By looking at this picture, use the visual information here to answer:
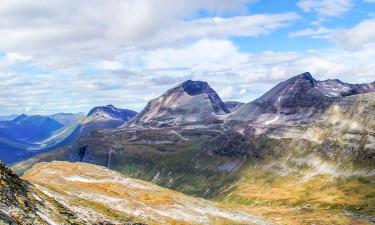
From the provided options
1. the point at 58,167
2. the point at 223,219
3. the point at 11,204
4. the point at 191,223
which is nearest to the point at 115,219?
the point at 11,204

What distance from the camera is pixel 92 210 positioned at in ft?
261

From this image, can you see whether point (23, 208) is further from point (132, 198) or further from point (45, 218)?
point (132, 198)

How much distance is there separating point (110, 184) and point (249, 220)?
152 feet

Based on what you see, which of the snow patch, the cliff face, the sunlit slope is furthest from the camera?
the sunlit slope

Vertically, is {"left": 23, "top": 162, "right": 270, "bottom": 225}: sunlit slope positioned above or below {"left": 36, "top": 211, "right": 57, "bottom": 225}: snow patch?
below

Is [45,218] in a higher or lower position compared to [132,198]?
higher

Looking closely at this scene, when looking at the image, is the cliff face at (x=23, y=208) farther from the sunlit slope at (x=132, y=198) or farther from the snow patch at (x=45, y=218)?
the sunlit slope at (x=132, y=198)

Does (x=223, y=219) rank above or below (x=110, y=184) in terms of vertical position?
below

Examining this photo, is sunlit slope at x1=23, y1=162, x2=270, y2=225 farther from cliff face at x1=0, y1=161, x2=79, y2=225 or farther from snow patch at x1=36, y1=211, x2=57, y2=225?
snow patch at x1=36, y1=211, x2=57, y2=225

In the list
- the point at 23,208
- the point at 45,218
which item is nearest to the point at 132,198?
the point at 45,218

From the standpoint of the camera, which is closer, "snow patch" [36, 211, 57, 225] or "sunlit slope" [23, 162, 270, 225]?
"snow patch" [36, 211, 57, 225]

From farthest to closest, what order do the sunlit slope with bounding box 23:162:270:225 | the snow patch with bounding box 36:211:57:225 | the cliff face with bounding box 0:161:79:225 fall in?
1. the sunlit slope with bounding box 23:162:270:225
2. the snow patch with bounding box 36:211:57:225
3. the cliff face with bounding box 0:161:79:225

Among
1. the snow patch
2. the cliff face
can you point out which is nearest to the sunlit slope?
the cliff face

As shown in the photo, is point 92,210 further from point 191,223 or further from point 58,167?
point 58,167
